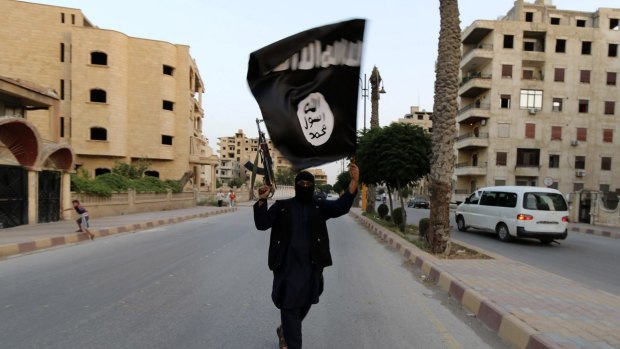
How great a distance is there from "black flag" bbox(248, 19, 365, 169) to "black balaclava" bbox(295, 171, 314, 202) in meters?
0.20

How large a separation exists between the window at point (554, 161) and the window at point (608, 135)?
554 centimetres

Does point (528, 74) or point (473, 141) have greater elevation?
point (528, 74)

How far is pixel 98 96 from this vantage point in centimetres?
3806

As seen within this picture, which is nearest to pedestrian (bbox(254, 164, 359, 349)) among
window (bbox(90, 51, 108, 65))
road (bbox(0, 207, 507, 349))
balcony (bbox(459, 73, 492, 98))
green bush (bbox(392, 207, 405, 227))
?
road (bbox(0, 207, 507, 349))

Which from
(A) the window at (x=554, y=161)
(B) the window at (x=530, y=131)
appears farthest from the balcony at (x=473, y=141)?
→ (A) the window at (x=554, y=161)

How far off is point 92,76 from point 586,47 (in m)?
51.4

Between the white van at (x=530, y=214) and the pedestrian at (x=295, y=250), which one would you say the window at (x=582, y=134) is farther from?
the pedestrian at (x=295, y=250)

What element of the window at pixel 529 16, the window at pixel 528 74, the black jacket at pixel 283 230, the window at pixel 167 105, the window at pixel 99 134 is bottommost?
the black jacket at pixel 283 230

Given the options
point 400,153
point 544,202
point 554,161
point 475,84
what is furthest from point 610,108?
point 400,153

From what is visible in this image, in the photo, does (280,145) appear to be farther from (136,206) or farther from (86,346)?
(136,206)

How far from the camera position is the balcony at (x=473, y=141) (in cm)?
4456

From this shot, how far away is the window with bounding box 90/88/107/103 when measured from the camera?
37750 millimetres

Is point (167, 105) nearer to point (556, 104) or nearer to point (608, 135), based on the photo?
point (556, 104)

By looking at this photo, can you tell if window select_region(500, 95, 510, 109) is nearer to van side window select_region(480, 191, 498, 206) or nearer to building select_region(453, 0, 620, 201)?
building select_region(453, 0, 620, 201)
